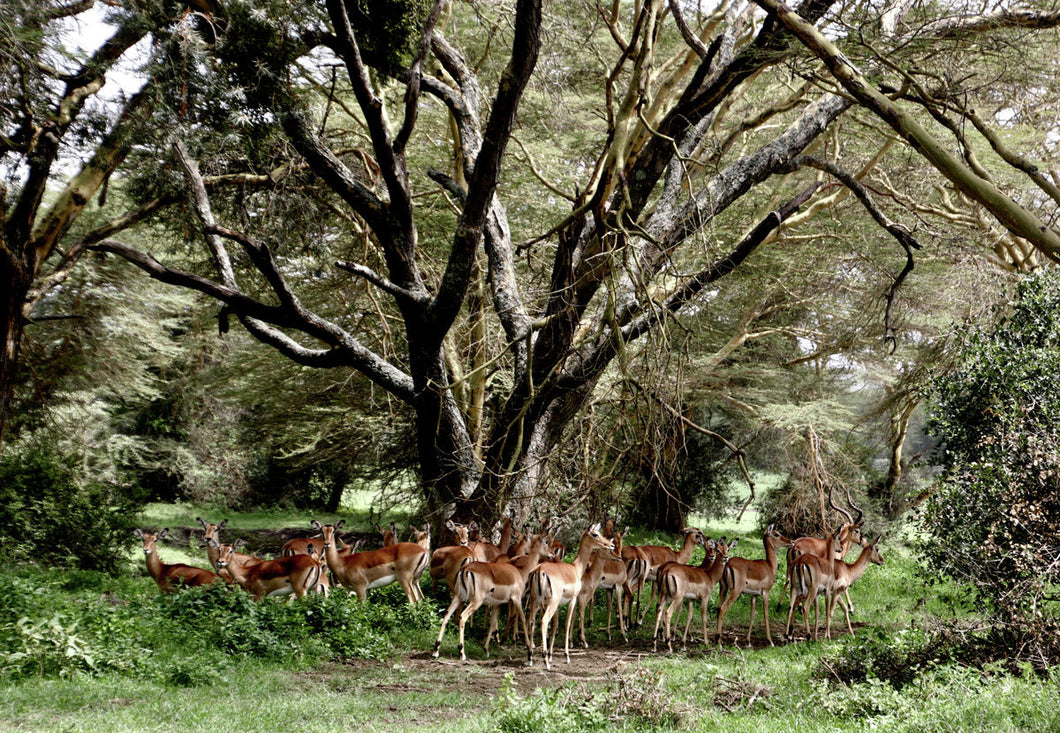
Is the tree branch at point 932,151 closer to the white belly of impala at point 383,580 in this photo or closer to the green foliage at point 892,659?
the green foliage at point 892,659

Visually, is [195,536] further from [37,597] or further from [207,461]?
[37,597]

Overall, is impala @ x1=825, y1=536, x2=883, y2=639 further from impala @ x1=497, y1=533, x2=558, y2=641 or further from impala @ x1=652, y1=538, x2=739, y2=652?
impala @ x1=497, y1=533, x2=558, y2=641

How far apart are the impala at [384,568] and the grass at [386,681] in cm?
35

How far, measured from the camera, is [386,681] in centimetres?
723

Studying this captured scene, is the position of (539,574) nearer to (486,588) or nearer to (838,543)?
(486,588)

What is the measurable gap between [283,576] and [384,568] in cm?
109

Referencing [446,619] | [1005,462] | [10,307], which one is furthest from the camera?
[10,307]

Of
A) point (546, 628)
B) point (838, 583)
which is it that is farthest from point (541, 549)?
point (838, 583)

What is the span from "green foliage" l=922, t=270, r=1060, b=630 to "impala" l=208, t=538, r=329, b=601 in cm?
616

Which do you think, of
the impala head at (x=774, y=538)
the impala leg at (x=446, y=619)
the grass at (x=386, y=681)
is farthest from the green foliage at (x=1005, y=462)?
the impala leg at (x=446, y=619)

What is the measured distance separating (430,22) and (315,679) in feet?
18.7

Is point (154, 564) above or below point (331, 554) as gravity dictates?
below

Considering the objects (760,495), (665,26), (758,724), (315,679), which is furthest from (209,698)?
(760,495)

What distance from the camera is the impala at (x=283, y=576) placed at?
9492 millimetres
